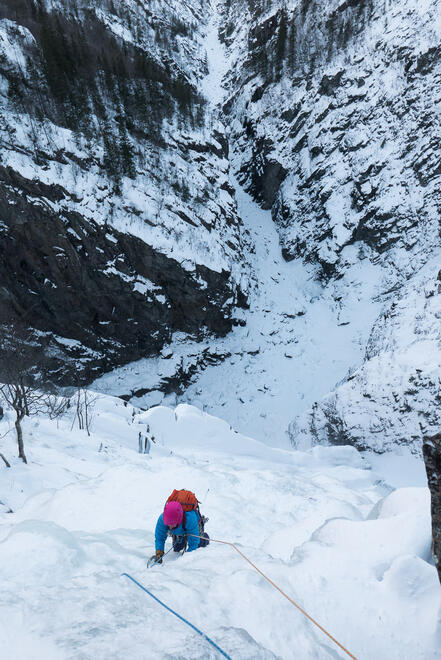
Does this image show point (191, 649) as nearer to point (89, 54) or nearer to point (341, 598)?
point (341, 598)

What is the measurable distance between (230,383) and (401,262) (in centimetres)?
1265

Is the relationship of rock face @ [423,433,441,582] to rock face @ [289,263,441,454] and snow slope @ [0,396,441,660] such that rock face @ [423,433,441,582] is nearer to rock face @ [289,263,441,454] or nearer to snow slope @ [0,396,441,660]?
snow slope @ [0,396,441,660]

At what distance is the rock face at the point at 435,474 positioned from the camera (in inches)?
69.4

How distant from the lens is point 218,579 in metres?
2.54

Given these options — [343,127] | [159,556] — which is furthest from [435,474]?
[343,127]

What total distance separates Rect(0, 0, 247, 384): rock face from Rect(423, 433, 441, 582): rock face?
18.9m

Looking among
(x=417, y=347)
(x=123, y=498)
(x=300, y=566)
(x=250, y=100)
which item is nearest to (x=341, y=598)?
(x=300, y=566)

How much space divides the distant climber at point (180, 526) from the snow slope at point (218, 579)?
286 millimetres

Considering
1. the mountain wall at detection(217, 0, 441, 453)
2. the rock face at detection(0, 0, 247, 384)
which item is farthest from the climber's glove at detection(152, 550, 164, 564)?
the rock face at detection(0, 0, 247, 384)

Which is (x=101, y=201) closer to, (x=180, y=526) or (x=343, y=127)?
(x=343, y=127)

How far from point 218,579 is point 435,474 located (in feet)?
5.97

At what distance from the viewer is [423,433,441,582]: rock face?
176 centimetres

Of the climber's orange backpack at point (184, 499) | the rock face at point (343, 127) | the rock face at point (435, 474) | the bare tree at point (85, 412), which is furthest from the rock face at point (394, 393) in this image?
the rock face at point (435, 474)

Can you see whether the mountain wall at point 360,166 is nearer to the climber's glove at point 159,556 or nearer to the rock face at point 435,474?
the climber's glove at point 159,556
